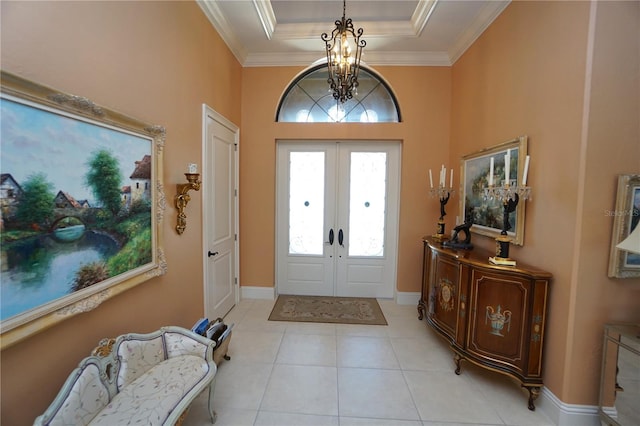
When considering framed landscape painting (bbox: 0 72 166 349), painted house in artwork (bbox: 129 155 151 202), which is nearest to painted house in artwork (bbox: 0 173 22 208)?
framed landscape painting (bbox: 0 72 166 349)

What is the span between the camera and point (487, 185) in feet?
8.59

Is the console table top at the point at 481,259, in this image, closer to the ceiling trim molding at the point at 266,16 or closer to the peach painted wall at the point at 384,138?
the peach painted wall at the point at 384,138

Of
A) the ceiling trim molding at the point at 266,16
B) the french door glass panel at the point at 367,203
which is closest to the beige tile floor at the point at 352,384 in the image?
the french door glass panel at the point at 367,203

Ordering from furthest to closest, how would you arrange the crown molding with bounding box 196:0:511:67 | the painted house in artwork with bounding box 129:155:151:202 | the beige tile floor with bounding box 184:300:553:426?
the crown molding with bounding box 196:0:511:67 → the beige tile floor with bounding box 184:300:553:426 → the painted house in artwork with bounding box 129:155:151:202

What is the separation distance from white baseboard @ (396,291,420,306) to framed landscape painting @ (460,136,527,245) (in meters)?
1.40

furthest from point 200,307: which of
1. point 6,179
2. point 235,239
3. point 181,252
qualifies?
point 6,179

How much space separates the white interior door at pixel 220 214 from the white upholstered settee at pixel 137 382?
44.0 inches

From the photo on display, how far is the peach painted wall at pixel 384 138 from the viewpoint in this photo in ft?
11.8

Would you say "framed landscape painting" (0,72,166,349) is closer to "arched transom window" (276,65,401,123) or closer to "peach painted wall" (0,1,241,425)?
"peach painted wall" (0,1,241,425)

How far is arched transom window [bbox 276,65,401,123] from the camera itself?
3.73m

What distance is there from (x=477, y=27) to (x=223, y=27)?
2.87 metres

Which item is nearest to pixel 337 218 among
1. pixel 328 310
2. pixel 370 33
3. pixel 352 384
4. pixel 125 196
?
pixel 328 310

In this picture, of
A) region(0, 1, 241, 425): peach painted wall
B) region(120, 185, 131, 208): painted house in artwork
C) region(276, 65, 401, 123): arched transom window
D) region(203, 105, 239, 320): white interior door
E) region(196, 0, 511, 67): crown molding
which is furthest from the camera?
region(276, 65, 401, 123): arched transom window

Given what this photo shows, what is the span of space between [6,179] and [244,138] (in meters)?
2.87
